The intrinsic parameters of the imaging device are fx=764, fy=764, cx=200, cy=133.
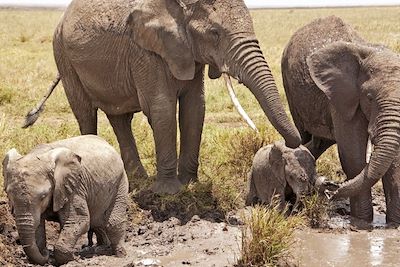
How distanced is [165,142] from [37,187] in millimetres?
2255

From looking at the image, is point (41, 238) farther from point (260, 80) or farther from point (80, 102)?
point (80, 102)

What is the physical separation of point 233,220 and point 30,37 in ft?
80.6

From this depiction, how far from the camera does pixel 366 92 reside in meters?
7.05

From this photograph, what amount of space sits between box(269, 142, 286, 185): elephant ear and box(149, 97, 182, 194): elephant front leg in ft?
3.13

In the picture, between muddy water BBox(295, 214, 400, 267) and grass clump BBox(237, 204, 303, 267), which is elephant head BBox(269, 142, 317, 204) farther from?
grass clump BBox(237, 204, 303, 267)

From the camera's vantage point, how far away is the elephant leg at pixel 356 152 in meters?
7.36

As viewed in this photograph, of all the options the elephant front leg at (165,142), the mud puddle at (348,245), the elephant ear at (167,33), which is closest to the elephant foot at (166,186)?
the elephant front leg at (165,142)

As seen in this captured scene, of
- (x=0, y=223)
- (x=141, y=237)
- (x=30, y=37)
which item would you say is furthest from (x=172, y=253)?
(x=30, y=37)

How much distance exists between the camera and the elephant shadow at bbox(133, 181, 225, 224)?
7332 millimetres

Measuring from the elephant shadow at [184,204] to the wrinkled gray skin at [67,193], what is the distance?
99 centimetres

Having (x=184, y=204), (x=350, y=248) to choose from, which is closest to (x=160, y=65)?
(x=184, y=204)

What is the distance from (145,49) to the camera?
7406 millimetres

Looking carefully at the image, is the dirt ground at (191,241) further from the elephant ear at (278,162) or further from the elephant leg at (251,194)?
the elephant ear at (278,162)

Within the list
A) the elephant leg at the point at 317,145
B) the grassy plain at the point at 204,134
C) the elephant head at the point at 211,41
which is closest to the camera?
the elephant head at the point at 211,41
